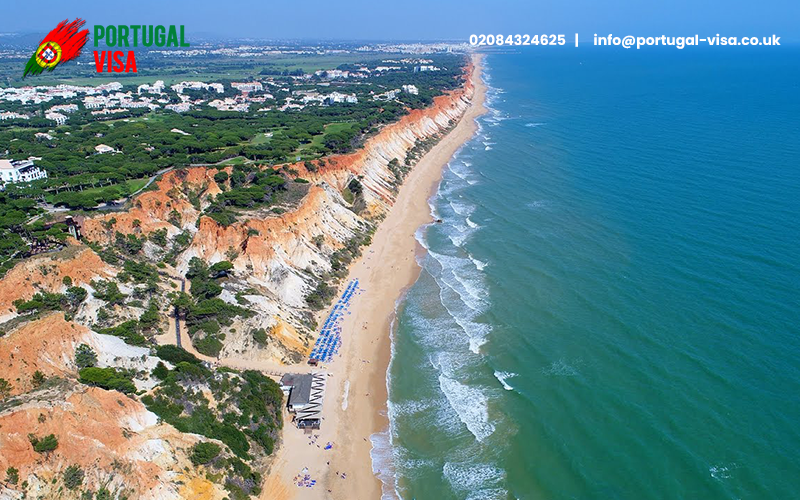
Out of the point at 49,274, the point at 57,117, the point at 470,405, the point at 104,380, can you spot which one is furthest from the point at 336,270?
the point at 57,117

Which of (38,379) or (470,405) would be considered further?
(470,405)

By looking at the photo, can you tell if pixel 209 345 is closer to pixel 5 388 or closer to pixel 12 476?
pixel 5 388

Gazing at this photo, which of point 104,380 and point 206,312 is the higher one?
point 206,312

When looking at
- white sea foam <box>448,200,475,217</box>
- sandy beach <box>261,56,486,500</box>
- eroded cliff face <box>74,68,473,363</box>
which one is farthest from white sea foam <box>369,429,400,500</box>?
white sea foam <box>448,200,475,217</box>

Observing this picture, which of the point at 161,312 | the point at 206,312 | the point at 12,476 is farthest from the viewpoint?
the point at 161,312

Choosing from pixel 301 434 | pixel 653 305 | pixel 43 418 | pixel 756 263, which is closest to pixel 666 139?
pixel 756 263

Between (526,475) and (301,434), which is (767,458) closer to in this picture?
(526,475)
